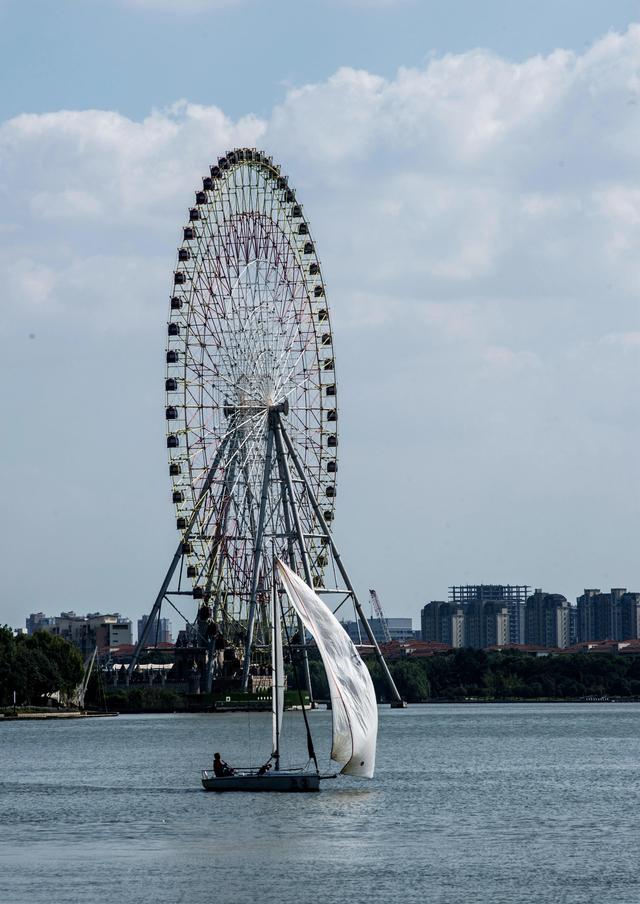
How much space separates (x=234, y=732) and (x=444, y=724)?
3116 centimetres

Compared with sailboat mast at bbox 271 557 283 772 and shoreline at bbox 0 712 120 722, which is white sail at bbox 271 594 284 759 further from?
shoreline at bbox 0 712 120 722

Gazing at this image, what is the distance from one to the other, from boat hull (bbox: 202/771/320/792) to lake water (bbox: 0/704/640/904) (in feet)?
1.58

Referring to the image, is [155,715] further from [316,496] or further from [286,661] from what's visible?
[316,496]

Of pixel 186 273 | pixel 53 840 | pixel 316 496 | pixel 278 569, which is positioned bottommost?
pixel 53 840

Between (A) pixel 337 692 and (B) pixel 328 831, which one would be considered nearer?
(B) pixel 328 831

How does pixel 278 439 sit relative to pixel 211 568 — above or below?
above

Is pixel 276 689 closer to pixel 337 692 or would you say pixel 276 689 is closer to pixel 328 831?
pixel 337 692

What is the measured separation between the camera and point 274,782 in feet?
198

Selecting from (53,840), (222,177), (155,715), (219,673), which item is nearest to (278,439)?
(222,177)

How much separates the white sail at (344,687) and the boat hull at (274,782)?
2160 mm

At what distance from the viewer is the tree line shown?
141 m

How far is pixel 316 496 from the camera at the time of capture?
115750 millimetres

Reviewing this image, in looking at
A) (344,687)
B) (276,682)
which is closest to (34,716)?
(276,682)

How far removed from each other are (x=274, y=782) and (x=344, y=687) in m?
4.72
